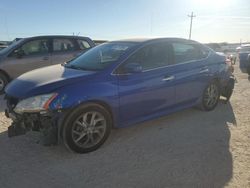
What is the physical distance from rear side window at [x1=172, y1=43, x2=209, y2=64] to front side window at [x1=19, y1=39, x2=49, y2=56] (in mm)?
4956

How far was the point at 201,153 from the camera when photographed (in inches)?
158

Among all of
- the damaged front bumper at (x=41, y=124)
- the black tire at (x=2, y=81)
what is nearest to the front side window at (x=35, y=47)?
the black tire at (x=2, y=81)

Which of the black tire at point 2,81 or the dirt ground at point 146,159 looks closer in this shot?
the dirt ground at point 146,159

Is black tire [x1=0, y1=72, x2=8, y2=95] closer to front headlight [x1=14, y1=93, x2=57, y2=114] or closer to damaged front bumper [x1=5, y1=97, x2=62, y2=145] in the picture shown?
damaged front bumper [x1=5, y1=97, x2=62, y2=145]

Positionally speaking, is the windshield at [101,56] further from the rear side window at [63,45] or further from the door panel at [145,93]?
the rear side window at [63,45]

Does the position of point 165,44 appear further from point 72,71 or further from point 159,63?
point 72,71

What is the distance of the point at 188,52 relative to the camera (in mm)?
5484

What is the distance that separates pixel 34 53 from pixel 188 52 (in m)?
5.10

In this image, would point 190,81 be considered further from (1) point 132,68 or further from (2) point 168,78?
(1) point 132,68

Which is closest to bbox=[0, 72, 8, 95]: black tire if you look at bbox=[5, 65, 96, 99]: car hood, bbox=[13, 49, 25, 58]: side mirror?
bbox=[13, 49, 25, 58]: side mirror

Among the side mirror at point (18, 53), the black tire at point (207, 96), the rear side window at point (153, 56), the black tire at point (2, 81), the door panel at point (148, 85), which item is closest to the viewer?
the door panel at point (148, 85)

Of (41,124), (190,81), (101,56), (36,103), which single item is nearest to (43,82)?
(36,103)

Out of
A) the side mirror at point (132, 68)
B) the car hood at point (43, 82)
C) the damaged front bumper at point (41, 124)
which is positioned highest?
the side mirror at point (132, 68)

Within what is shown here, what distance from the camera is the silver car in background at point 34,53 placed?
8.19m
